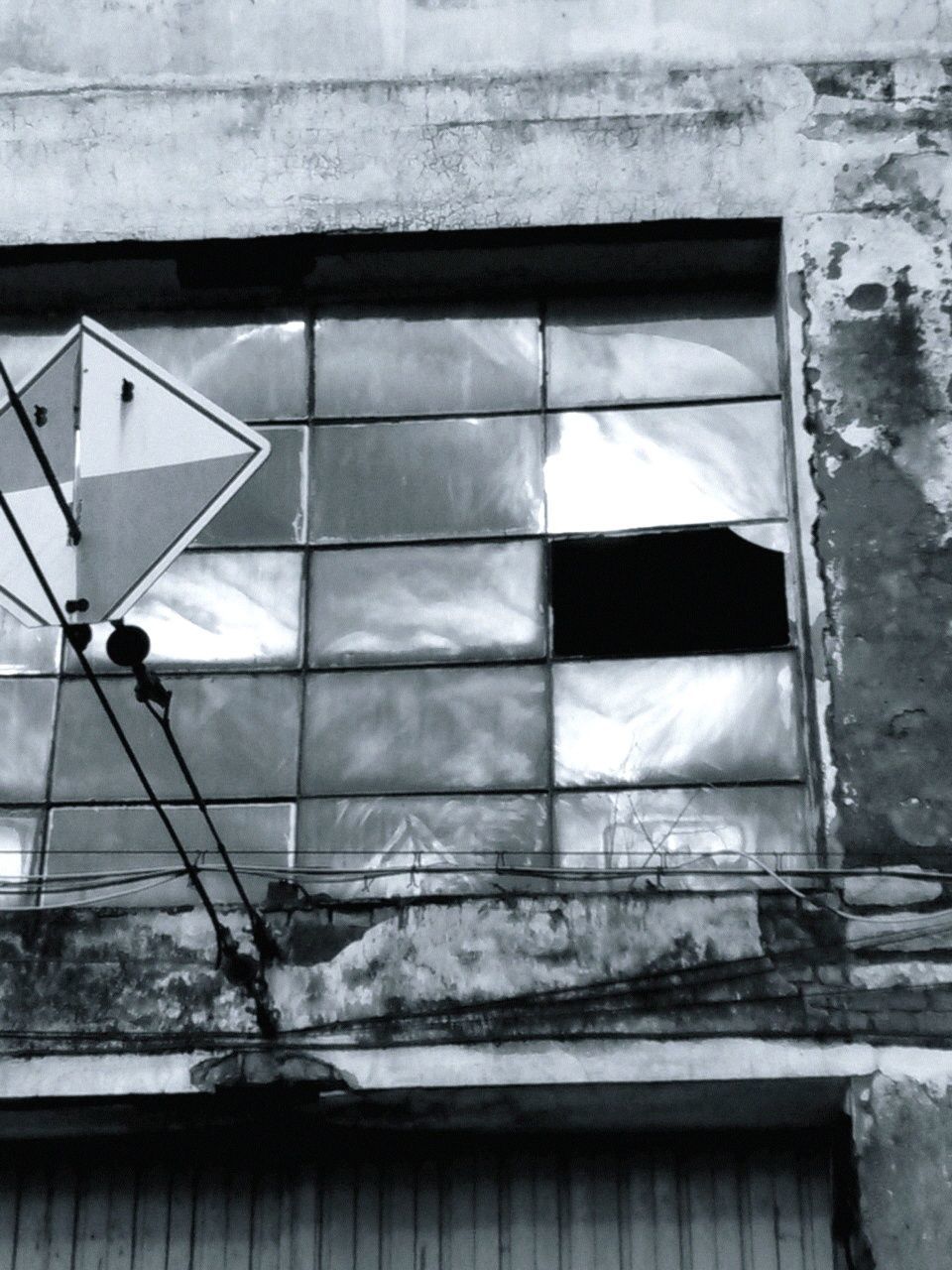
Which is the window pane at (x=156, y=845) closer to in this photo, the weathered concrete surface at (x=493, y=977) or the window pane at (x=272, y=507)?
the weathered concrete surface at (x=493, y=977)

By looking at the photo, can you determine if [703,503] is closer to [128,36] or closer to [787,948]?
[787,948]

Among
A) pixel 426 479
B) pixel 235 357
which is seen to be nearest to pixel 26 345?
pixel 235 357

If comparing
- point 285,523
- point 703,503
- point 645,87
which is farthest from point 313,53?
point 703,503

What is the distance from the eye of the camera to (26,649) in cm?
Result: 679

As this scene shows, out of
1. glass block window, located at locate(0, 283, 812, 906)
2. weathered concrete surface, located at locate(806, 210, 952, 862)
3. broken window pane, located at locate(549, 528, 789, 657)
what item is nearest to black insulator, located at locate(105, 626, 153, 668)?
glass block window, located at locate(0, 283, 812, 906)

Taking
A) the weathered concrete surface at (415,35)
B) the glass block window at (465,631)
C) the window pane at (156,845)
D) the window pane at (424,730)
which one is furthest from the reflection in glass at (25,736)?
the weathered concrete surface at (415,35)

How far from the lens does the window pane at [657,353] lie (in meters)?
6.95

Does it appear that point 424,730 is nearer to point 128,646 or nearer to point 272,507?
point 272,507

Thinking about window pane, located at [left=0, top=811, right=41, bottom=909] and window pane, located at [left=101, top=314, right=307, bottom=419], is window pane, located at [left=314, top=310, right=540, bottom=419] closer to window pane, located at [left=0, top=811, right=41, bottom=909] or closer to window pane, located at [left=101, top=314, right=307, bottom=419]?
window pane, located at [left=101, top=314, right=307, bottom=419]

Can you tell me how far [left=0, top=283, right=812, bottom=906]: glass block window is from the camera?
6.35 meters

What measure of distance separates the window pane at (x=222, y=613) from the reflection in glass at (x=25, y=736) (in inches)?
7.0

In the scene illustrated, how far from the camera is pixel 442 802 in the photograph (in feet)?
21.0

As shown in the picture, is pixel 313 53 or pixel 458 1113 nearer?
pixel 458 1113

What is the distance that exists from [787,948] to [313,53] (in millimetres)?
4081
